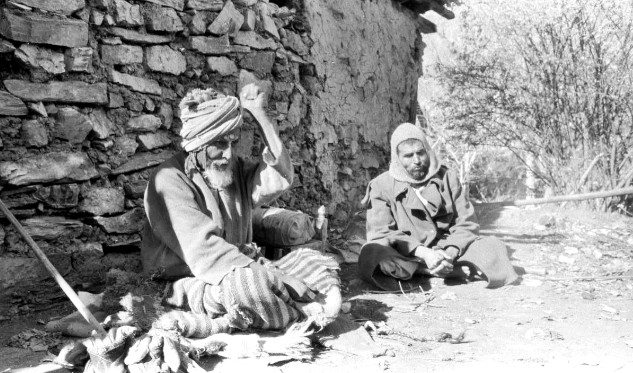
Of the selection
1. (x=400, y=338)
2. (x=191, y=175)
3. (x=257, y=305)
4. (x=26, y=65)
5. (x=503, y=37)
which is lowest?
(x=400, y=338)

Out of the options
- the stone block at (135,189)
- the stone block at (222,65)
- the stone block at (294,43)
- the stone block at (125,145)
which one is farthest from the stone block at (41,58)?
the stone block at (294,43)

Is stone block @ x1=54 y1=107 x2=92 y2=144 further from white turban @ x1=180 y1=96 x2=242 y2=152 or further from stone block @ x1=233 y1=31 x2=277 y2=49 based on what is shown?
stone block @ x1=233 y1=31 x2=277 y2=49

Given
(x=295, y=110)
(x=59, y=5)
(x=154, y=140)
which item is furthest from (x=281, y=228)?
(x=59, y=5)

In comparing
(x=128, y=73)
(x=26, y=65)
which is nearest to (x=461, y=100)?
(x=128, y=73)

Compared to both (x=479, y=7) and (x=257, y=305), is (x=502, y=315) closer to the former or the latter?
(x=257, y=305)

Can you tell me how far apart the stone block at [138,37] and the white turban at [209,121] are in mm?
795

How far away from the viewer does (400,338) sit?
3.97m

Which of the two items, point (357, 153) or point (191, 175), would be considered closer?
point (191, 175)

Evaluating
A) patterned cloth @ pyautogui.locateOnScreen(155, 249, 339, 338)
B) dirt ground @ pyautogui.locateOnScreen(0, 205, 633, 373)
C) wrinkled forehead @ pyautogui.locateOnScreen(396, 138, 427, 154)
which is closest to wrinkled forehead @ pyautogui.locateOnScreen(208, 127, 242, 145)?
patterned cloth @ pyautogui.locateOnScreen(155, 249, 339, 338)

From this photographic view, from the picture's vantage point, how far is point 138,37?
14.2 feet

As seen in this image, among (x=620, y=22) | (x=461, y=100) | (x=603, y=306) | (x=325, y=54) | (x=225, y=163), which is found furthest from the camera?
(x=461, y=100)

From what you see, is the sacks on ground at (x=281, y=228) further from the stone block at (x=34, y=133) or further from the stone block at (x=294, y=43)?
the stone block at (x=294, y=43)

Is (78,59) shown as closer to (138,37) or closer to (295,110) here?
(138,37)

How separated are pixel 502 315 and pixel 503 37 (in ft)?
19.0
